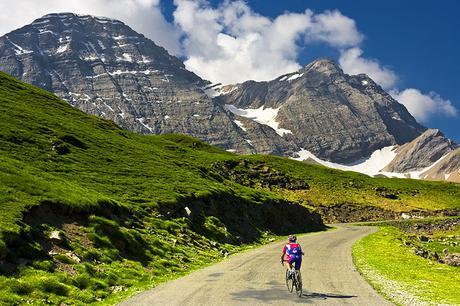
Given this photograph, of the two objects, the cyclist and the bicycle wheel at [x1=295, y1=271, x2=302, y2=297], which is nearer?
the bicycle wheel at [x1=295, y1=271, x2=302, y2=297]

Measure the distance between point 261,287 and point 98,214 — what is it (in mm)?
18520

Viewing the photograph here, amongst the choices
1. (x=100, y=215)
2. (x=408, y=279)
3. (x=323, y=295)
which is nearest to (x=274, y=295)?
(x=323, y=295)

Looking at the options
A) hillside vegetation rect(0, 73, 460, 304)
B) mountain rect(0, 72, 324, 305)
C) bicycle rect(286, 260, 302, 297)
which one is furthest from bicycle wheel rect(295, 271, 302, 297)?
hillside vegetation rect(0, 73, 460, 304)

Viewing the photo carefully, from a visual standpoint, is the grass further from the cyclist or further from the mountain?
the mountain

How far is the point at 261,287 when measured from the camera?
1074 inches

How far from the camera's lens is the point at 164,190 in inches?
2317

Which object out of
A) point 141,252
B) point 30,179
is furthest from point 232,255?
point 30,179

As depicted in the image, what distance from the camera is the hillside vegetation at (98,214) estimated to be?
26.7m

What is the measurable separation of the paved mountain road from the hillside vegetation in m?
2.97

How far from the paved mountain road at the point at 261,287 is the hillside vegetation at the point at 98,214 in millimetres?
2967

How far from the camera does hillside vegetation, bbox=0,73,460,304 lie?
26688 millimetres

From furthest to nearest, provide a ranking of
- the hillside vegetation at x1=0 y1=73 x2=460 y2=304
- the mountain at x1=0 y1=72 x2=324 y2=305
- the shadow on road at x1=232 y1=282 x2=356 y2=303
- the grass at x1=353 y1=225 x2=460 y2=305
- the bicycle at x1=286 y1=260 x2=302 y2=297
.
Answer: the hillside vegetation at x1=0 y1=73 x2=460 y2=304 < the mountain at x1=0 y1=72 x2=324 y2=305 < the bicycle at x1=286 y1=260 x2=302 y2=297 < the grass at x1=353 y1=225 x2=460 y2=305 < the shadow on road at x1=232 y1=282 x2=356 y2=303

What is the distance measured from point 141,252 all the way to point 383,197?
137 meters

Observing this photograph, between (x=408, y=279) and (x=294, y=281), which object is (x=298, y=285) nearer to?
(x=294, y=281)
